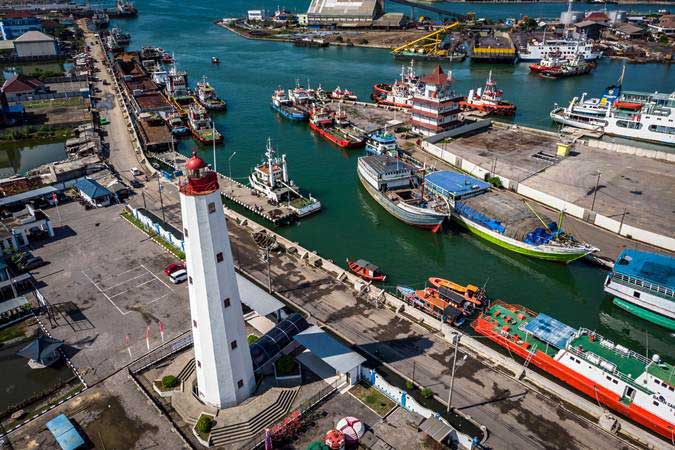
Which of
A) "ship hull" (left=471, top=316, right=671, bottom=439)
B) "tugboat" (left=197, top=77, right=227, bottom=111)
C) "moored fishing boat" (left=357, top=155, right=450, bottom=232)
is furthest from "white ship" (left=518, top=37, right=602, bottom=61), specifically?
"ship hull" (left=471, top=316, right=671, bottom=439)

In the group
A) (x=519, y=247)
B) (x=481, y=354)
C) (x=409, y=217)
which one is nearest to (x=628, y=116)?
(x=519, y=247)

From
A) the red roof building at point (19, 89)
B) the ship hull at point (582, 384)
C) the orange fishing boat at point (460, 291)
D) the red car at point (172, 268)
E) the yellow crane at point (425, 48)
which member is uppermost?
the yellow crane at point (425, 48)

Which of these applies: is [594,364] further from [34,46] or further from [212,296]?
[34,46]

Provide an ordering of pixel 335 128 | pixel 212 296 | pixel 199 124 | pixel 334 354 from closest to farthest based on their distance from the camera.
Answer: pixel 212 296 < pixel 334 354 < pixel 335 128 < pixel 199 124

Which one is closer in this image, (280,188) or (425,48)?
(280,188)

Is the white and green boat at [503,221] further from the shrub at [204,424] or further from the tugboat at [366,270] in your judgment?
the shrub at [204,424]

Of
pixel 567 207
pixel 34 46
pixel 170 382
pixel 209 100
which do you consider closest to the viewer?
pixel 170 382

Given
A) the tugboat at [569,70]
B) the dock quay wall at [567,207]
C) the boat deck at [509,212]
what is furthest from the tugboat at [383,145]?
the tugboat at [569,70]
